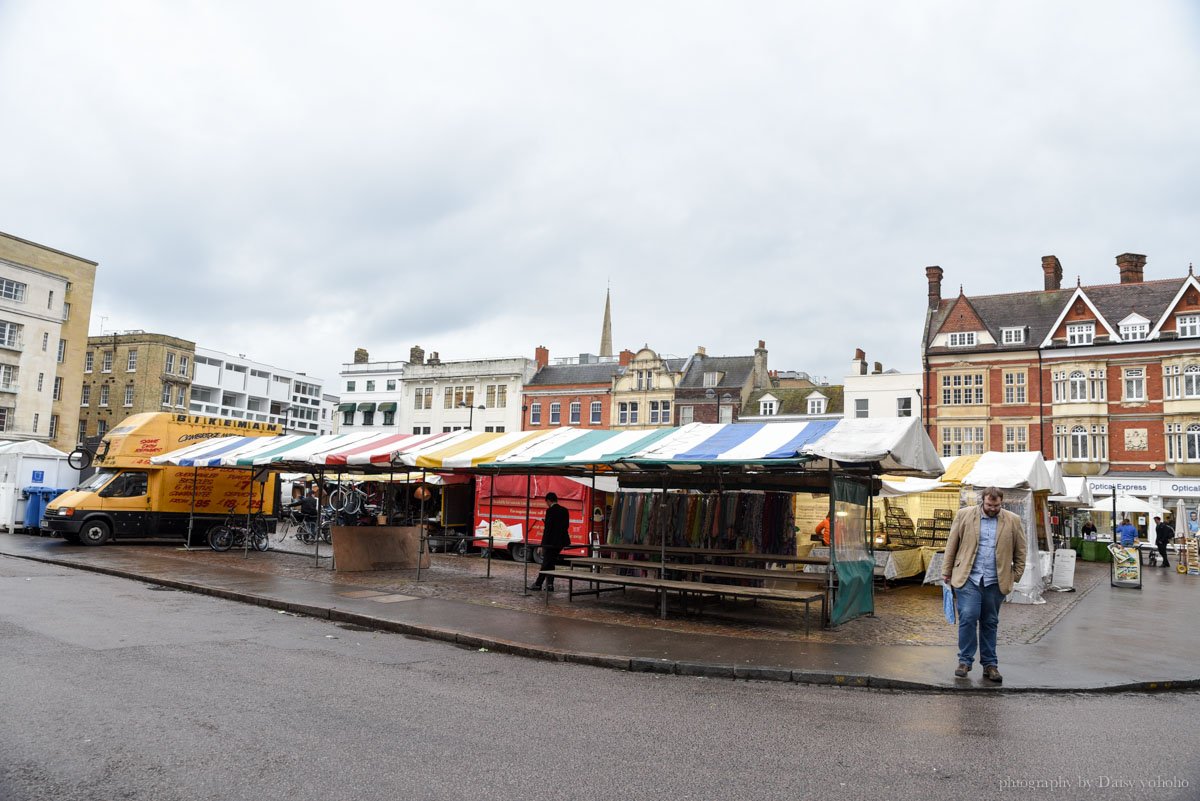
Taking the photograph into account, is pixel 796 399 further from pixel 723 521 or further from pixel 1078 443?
pixel 723 521

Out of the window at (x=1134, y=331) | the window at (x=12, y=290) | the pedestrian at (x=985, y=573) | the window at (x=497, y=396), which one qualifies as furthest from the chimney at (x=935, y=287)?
the window at (x=12, y=290)

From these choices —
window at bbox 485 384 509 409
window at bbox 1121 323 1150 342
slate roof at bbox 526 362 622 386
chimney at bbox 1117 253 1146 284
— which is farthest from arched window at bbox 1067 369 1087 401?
window at bbox 485 384 509 409

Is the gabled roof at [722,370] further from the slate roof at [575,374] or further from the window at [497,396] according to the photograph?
the window at [497,396]

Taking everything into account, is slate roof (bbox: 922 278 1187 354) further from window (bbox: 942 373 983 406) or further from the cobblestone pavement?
the cobblestone pavement

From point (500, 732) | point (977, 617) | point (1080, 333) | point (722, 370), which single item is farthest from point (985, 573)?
point (722, 370)

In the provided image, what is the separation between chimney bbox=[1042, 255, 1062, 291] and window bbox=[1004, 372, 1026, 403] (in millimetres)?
7241

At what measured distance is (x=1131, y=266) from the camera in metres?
49.1

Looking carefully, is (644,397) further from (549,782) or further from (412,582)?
(549,782)

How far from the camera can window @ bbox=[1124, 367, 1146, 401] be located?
44094mm

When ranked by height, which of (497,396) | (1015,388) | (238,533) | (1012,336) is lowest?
(238,533)

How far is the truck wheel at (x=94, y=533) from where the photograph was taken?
2212cm

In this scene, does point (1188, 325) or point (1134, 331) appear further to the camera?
point (1134, 331)

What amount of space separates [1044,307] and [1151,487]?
12.1 m

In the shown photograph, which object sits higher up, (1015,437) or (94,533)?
(1015,437)
